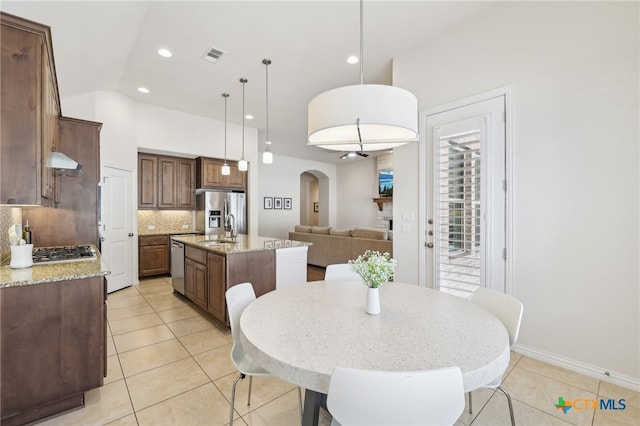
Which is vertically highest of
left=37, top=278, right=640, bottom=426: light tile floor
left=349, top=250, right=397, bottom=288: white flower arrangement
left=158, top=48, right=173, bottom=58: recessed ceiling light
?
left=158, top=48, right=173, bottom=58: recessed ceiling light

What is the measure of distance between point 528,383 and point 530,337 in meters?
0.49

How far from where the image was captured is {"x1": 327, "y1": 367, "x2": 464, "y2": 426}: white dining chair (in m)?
0.79

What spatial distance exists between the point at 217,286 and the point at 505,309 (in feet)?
8.68

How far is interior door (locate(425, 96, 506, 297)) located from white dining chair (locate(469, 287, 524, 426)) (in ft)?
3.11

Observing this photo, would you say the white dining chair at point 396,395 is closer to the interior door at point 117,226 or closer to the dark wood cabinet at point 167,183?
the interior door at point 117,226

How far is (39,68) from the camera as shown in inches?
66.7

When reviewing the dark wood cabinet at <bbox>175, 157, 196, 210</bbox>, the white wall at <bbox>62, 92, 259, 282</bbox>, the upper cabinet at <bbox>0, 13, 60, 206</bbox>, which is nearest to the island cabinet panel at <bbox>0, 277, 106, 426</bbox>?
the upper cabinet at <bbox>0, 13, 60, 206</bbox>

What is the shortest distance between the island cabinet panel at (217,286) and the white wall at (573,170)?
280cm

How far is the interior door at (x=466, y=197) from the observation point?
2.56 metres

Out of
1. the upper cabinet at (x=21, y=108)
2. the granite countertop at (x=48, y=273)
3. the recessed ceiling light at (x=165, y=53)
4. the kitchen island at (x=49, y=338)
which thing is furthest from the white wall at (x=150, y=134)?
the kitchen island at (x=49, y=338)

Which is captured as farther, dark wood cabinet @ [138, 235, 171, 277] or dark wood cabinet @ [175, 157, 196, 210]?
dark wood cabinet @ [175, 157, 196, 210]

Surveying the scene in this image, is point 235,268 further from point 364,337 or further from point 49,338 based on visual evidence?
point 364,337

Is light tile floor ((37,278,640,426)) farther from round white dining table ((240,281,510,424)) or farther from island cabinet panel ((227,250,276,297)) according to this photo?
round white dining table ((240,281,510,424))

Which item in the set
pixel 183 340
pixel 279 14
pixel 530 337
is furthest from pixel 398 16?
pixel 183 340
